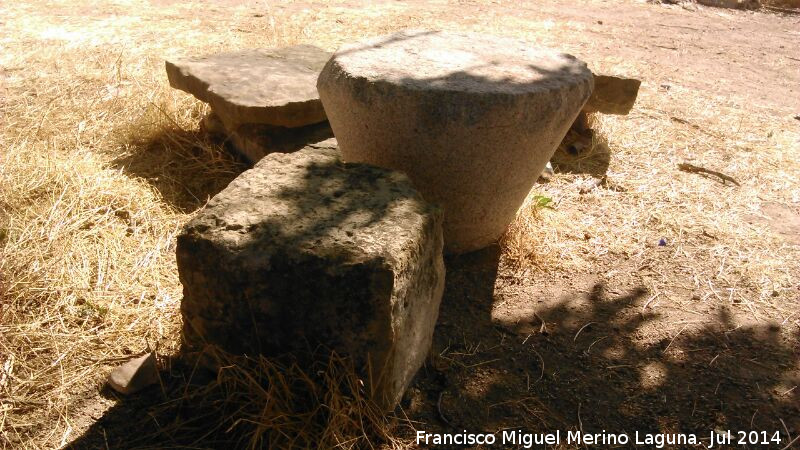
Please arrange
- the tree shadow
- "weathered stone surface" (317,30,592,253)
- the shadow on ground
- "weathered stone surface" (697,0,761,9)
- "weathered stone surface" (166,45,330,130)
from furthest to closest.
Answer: "weathered stone surface" (697,0,761,9), the tree shadow, "weathered stone surface" (166,45,330,130), "weathered stone surface" (317,30,592,253), the shadow on ground

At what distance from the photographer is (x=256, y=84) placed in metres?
3.81

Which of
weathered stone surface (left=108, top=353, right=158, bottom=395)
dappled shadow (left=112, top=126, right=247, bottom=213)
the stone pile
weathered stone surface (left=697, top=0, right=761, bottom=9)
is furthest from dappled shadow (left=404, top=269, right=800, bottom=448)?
weathered stone surface (left=697, top=0, right=761, bottom=9)

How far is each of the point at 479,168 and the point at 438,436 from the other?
1.03 metres

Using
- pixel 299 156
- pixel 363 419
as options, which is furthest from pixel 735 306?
pixel 299 156

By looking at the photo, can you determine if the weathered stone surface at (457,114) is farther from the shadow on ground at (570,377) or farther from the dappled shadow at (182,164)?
the dappled shadow at (182,164)

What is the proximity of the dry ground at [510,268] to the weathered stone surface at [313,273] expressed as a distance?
11.8 inches

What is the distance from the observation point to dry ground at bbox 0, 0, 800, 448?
2281 millimetres

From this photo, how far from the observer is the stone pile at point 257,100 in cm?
360

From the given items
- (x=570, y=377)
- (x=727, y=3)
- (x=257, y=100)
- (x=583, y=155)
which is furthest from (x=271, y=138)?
(x=727, y=3)

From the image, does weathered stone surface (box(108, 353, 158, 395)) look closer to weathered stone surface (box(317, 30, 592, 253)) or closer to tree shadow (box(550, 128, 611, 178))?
weathered stone surface (box(317, 30, 592, 253))

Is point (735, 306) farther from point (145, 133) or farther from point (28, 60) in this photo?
point (28, 60)

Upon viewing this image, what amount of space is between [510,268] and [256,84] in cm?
185

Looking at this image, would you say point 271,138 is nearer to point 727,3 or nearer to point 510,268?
point 510,268

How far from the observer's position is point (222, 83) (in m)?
3.80
